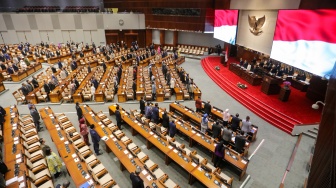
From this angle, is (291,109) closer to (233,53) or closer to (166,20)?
(233,53)

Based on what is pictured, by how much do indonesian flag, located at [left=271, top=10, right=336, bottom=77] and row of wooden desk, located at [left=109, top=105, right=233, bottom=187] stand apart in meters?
6.73

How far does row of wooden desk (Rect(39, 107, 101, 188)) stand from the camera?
6.00 m

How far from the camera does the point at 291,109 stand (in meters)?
10.5

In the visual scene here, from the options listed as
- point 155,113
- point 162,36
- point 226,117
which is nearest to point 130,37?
point 162,36

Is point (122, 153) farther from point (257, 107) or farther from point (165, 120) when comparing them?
point (257, 107)

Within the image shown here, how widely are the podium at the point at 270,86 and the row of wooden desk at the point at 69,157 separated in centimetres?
1090

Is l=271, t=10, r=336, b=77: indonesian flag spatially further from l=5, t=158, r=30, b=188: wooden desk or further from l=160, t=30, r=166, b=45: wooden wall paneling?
l=160, t=30, r=166, b=45: wooden wall paneling

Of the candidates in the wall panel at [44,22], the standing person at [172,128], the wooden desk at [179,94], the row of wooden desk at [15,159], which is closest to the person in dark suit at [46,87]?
the row of wooden desk at [15,159]

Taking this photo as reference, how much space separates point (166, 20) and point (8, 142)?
21552 millimetres

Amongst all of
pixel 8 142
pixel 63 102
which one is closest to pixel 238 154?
pixel 8 142

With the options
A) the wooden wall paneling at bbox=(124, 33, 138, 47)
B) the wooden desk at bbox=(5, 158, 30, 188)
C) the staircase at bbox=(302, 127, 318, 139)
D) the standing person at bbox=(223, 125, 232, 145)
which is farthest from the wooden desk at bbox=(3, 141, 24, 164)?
the wooden wall paneling at bbox=(124, 33, 138, 47)

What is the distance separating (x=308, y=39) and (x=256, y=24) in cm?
568

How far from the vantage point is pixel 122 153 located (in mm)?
7164

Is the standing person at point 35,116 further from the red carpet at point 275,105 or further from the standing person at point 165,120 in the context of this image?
the red carpet at point 275,105
